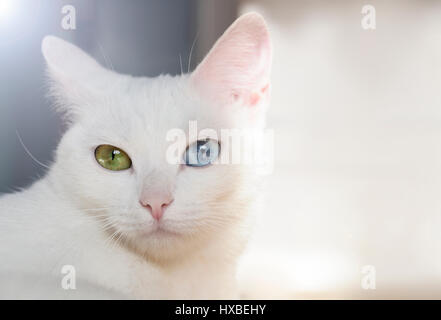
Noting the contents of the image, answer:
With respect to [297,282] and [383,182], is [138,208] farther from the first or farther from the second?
[383,182]

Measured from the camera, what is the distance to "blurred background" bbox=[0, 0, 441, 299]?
1.02m

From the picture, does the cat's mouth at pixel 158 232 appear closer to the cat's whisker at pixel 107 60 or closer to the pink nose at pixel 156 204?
the pink nose at pixel 156 204

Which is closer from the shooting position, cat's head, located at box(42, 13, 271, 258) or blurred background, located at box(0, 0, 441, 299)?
cat's head, located at box(42, 13, 271, 258)

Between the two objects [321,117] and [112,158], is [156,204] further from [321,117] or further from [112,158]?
[321,117]

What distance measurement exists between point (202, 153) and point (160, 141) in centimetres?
8

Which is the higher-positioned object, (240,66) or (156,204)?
(240,66)

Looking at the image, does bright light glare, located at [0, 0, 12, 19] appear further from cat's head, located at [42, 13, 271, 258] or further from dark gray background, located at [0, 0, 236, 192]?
cat's head, located at [42, 13, 271, 258]

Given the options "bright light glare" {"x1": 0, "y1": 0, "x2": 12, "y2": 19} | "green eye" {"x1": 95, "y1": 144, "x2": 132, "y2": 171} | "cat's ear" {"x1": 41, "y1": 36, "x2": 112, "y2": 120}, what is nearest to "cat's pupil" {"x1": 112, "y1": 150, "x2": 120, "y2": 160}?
"green eye" {"x1": 95, "y1": 144, "x2": 132, "y2": 171}

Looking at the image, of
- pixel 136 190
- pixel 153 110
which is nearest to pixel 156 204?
pixel 136 190

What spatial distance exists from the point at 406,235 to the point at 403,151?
8.2 inches

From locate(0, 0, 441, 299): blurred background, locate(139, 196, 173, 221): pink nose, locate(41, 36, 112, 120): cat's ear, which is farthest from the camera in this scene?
locate(0, 0, 441, 299): blurred background

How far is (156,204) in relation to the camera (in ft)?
2.55

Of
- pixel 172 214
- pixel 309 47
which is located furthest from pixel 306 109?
pixel 172 214

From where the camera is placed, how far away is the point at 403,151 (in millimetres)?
1179
